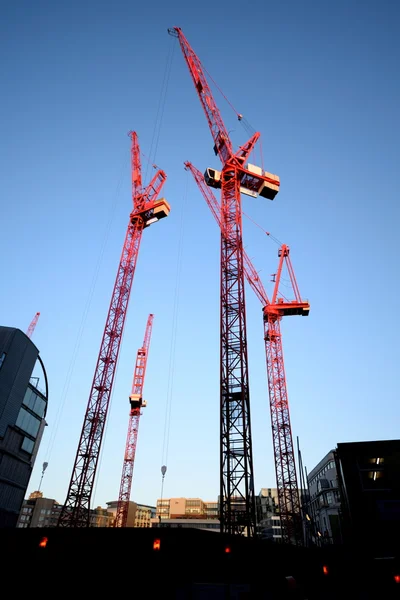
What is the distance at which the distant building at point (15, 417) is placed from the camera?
128 ft

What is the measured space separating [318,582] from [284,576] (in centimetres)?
336

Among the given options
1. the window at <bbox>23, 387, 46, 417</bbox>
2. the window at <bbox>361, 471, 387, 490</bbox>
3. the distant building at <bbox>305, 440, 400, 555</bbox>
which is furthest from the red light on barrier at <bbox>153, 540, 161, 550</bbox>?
the window at <bbox>361, 471, 387, 490</bbox>

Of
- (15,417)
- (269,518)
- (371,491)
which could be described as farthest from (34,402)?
(269,518)

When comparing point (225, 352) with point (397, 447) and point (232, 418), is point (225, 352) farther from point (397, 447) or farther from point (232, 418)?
point (397, 447)

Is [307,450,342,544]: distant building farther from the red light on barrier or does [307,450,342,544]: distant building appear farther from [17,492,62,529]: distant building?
[17,492,62,529]: distant building

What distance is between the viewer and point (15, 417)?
1615 inches

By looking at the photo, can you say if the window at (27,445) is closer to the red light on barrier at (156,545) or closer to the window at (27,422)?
the window at (27,422)

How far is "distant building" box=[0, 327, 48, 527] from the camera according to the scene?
39.0 metres

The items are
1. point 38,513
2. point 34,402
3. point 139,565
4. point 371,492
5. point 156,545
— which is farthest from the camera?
point 38,513

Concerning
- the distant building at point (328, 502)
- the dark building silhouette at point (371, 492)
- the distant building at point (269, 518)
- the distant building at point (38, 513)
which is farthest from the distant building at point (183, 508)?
the dark building silhouette at point (371, 492)

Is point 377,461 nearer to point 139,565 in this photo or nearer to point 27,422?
point 139,565

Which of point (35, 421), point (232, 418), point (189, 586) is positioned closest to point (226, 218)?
point (232, 418)

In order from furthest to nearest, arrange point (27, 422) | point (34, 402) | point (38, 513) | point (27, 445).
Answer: point (38, 513)
point (34, 402)
point (27, 445)
point (27, 422)

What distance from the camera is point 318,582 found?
20.5 meters
